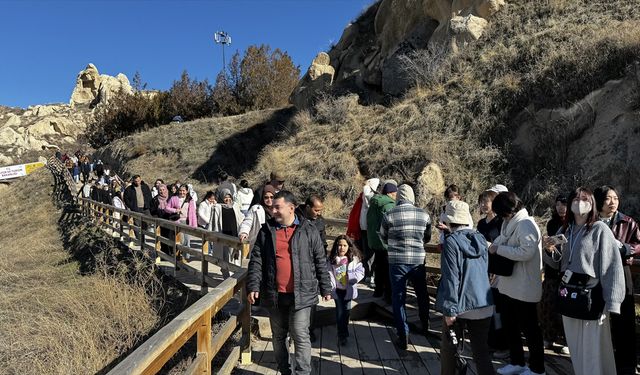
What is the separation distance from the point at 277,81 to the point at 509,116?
85.0ft

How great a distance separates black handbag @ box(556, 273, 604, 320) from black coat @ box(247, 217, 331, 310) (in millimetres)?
1902

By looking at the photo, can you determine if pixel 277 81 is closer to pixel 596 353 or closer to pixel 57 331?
pixel 57 331

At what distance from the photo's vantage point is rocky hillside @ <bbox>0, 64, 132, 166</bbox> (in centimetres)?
5269

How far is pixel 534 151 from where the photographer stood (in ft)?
36.6

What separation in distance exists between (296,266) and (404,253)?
5.19 feet

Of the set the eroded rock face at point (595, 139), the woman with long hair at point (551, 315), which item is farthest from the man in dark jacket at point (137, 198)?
the woman with long hair at point (551, 315)

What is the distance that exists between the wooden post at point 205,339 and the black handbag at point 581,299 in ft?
9.19

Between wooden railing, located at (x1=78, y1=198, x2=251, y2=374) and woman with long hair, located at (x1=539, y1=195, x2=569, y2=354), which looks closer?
wooden railing, located at (x1=78, y1=198, x2=251, y2=374)

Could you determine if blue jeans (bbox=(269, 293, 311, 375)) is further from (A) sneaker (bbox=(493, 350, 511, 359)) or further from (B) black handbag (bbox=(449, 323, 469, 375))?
(A) sneaker (bbox=(493, 350, 511, 359))

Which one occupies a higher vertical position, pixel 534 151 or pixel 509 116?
pixel 509 116

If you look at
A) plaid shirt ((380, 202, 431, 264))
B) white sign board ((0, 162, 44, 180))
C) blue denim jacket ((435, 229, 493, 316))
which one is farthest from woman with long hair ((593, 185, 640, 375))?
white sign board ((0, 162, 44, 180))

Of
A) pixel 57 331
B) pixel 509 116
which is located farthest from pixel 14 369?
pixel 509 116

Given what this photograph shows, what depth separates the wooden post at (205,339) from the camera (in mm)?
3580

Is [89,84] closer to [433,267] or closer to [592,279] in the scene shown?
[433,267]
